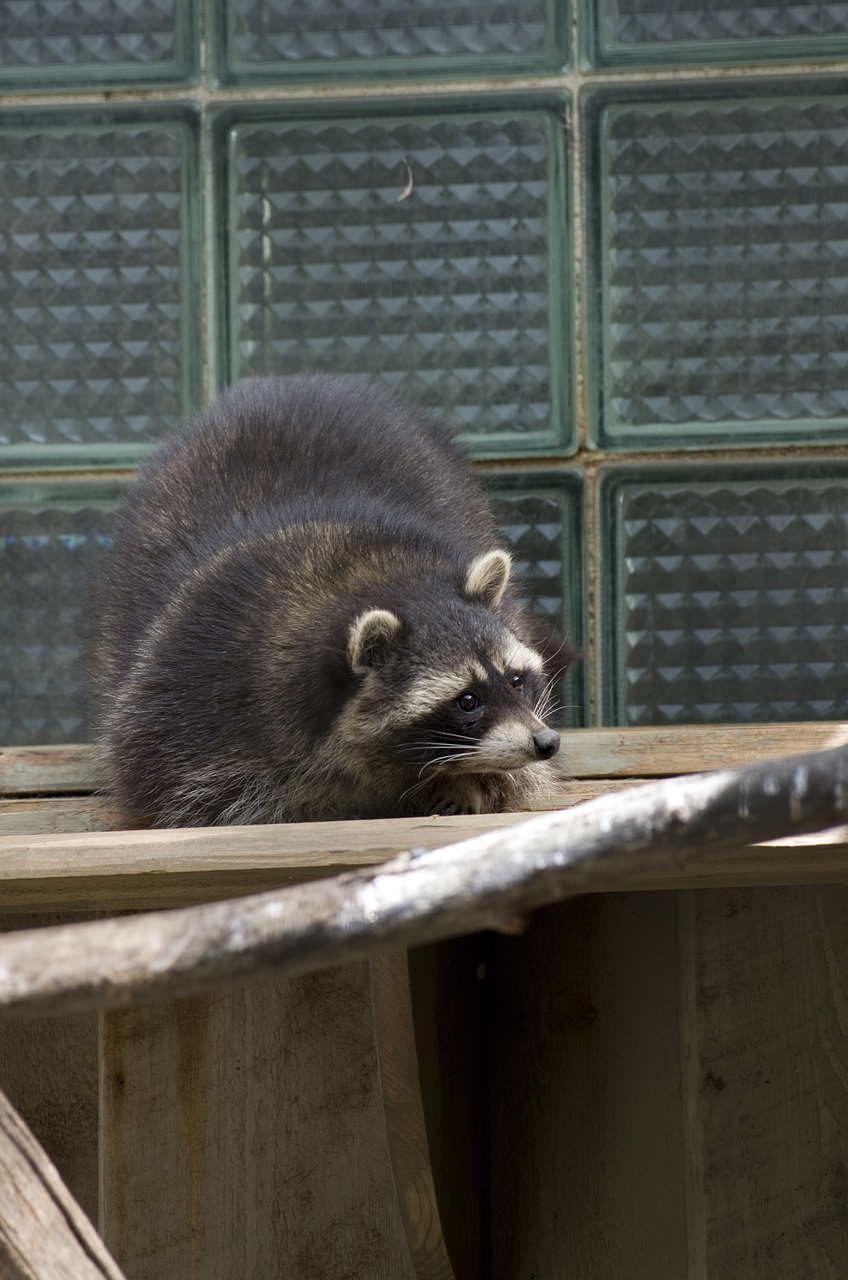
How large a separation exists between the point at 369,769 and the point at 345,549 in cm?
46

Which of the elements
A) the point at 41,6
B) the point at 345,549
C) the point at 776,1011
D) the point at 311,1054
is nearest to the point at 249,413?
the point at 345,549

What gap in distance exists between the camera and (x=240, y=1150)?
7.20 feet

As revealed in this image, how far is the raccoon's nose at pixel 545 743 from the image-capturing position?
2381mm

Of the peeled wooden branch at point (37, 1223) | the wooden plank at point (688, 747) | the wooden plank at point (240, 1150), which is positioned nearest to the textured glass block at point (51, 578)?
the wooden plank at point (688, 747)

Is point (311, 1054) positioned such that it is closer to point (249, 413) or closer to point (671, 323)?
point (249, 413)

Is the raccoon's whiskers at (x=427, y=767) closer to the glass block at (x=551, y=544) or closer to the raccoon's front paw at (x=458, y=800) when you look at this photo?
the raccoon's front paw at (x=458, y=800)

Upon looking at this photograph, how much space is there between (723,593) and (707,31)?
1233 mm

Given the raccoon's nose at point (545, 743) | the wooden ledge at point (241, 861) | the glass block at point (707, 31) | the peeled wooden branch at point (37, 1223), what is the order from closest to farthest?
1. the peeled wooden branch at point (37, 1223)
2. the wooden ledge at point (241, 861)
3. the raccoon's nose at point (545, 743)
4. the glass block at point (707, 31)

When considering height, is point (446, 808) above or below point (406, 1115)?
above

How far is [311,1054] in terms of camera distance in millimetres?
2236

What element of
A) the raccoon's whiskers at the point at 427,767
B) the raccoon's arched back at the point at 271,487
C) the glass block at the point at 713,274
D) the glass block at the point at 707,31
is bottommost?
the raccoon's whiskers at the point at 427,767

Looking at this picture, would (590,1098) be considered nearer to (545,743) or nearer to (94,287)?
(545,743)

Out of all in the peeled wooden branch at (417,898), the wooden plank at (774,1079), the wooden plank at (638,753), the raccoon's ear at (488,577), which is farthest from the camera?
the raccoon's ear at (488,577)

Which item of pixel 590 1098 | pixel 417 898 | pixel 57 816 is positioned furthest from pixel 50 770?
pixel 417 898
